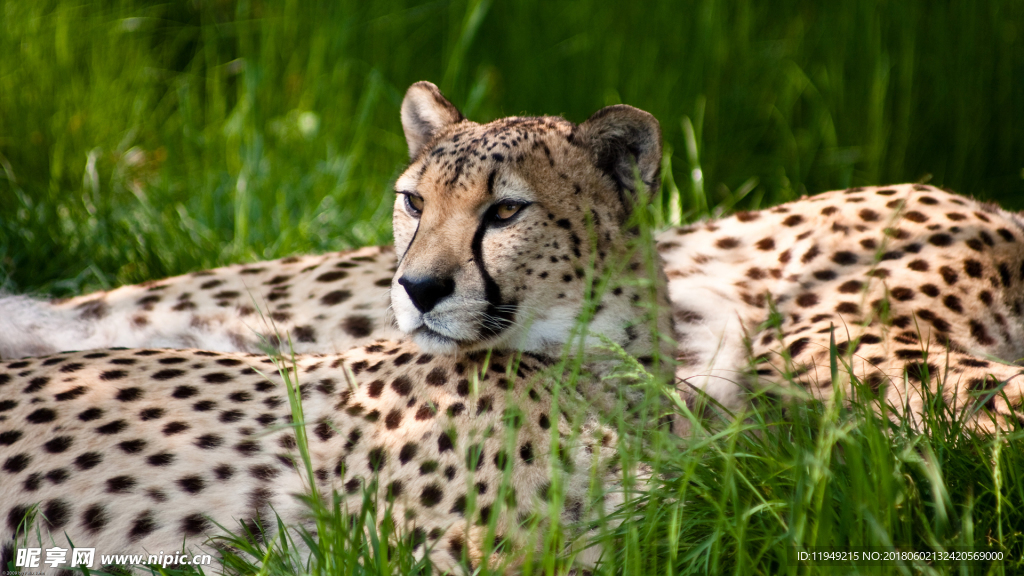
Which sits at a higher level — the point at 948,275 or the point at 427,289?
the point at 427,289

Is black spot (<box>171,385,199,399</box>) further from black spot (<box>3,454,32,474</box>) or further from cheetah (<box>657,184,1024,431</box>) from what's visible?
cheetah (<box>657,184,1024,431</box>)

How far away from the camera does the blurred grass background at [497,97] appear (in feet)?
15.8

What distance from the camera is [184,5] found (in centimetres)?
655

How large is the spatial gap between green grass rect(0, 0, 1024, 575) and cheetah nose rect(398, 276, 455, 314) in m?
2.34

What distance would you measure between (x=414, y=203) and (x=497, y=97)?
3319 millimetres

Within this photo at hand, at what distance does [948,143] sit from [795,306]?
2667 mm

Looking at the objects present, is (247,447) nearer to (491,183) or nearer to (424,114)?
(491,183)

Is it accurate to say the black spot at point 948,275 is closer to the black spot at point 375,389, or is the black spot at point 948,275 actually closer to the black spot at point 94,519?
the black spot at point 375,389

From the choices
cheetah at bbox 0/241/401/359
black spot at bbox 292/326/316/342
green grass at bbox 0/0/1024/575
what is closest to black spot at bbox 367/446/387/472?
cheetah at bbox 0/241/401/359

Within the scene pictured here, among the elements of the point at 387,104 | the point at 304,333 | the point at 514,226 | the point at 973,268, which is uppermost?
the point at 514,226

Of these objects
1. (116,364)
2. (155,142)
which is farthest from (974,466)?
(155,142)

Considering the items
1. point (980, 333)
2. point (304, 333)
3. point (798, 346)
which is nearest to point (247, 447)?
point (304, 333)

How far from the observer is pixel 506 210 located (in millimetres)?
2311

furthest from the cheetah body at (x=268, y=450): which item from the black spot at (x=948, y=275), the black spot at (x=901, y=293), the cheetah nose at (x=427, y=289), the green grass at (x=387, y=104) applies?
the green grass at (x=387, y=104)
